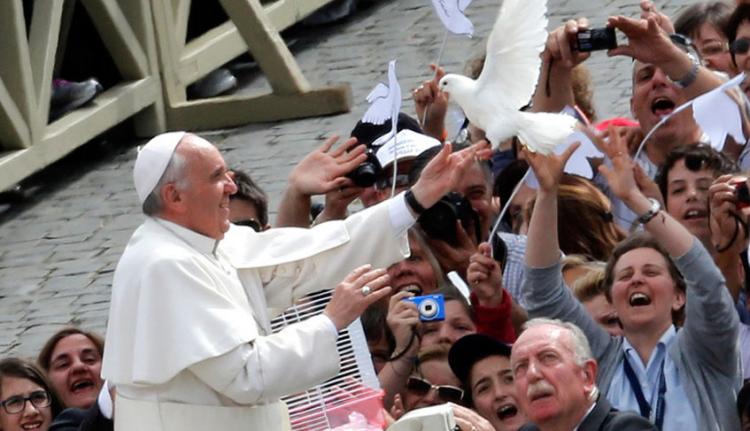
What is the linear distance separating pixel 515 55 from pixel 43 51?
17.8 feet

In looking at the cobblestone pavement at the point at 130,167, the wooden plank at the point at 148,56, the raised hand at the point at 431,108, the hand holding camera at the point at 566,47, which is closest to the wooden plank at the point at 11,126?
the cobblestone pavement at the point at 130,167

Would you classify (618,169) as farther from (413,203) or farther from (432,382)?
(432,382)

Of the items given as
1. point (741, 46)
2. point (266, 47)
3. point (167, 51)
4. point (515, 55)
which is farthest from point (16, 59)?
point (515, 55)

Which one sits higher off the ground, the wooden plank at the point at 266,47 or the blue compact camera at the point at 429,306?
the blue compact camera at the point at 429,306

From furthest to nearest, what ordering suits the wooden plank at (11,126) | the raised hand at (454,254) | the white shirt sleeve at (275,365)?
the wooden plank at (11,126) → the raised hand at (454,254) → the white shirt sleeve at (275,365)

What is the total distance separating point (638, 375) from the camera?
7.88m

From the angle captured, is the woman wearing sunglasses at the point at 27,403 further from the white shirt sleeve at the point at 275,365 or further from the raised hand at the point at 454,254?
the white shirt sleeve at the point at 275,365

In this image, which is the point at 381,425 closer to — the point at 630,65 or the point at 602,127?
the point at 602,127

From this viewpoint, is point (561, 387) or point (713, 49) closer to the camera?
point (561, 387)

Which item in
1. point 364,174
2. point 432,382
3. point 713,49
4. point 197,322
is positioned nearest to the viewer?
point 197,322

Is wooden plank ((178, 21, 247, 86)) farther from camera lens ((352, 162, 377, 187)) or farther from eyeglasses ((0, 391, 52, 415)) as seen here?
camera lens ((352, 162, 377, 187))

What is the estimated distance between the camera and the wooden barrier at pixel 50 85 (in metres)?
12.6

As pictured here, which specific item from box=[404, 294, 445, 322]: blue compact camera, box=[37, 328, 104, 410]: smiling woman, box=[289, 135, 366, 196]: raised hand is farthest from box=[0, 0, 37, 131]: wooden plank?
box=[404, 294, 445, 322]: blue compact camera

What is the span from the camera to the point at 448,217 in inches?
350
